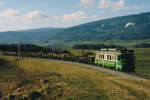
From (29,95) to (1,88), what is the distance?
201 inches

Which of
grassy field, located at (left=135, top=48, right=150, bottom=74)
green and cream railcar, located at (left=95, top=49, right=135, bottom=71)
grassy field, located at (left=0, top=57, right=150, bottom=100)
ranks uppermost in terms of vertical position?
green and cream railcar, located at (left=95, top=49, right=135, bottom=71)

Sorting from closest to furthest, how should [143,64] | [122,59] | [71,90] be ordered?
[71,90], [122,59], [143,64]


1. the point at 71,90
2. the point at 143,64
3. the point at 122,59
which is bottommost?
the point at 143,64

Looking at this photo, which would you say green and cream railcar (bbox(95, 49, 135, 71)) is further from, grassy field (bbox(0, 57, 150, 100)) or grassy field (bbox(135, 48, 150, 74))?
grassy field (bbox(135, 48, 150, 74))

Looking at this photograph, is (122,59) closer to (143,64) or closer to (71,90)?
(71,90)

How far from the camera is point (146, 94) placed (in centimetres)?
2272

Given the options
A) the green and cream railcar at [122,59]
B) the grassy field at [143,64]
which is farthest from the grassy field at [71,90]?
the grassy field at [143,64]

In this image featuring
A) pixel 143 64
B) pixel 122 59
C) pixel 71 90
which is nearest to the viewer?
pixel 71 90

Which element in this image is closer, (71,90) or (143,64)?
(71,90)

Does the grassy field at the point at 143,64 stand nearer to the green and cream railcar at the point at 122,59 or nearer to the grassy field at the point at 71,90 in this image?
the green and cream railcar at the point at 122,59

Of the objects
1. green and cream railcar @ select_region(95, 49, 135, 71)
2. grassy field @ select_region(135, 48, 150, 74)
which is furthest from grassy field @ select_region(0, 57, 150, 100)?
grassy field @ select_region(135, 48, 150, 74)

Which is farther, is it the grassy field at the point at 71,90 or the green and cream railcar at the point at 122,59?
the green and cream railcar at the point at 122,59

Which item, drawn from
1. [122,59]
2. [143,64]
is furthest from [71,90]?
[143,64]

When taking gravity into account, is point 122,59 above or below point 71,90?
above
